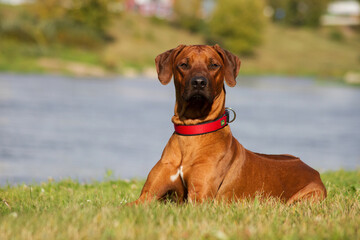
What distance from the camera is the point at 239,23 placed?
75250 mm

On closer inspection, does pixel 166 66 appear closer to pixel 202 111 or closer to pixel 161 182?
pixel 202 111

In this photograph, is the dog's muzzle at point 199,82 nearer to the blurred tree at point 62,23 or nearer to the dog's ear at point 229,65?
the dog's ear at point 229,65

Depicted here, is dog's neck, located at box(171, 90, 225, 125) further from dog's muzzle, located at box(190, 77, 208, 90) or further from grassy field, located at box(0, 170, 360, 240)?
grassy field, located at box(0, 170, 360, 240)

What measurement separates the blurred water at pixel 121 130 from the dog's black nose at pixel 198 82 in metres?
4.78

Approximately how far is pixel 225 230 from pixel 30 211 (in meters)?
2.02

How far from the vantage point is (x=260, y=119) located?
21.2 m

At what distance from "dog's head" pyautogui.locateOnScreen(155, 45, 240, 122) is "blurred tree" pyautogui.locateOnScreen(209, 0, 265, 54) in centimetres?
6911

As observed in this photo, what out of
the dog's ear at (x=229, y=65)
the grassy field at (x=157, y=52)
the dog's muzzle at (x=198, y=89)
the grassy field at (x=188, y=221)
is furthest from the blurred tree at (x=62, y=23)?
the grassy field at (x=188, y=221)

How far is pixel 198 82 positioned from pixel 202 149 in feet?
2.31

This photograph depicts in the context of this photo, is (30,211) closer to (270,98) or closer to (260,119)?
(260,119)

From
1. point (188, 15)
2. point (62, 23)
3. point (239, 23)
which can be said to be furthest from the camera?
point (188, 15)

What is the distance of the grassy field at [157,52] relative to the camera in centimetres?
4625

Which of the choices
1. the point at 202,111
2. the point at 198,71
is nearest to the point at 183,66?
the point at 198,71

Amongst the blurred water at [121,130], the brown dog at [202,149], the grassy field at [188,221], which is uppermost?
the brown dog at [202,149]
